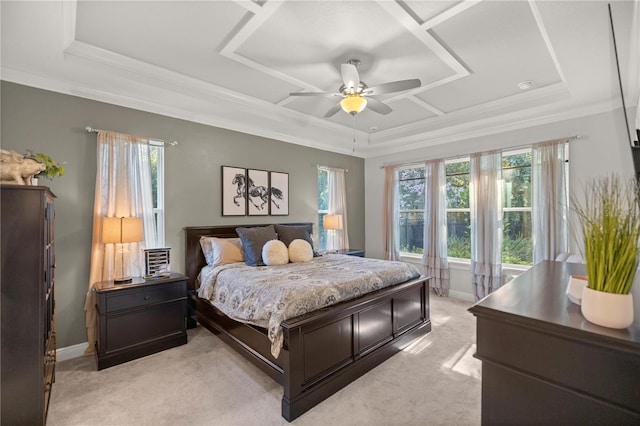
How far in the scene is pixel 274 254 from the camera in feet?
11.6


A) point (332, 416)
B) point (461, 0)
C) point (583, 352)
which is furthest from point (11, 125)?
point (583, 352)

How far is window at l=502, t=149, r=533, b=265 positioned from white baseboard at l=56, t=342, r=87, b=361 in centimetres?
545

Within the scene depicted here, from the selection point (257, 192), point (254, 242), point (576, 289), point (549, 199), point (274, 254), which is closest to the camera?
point (576, 289)

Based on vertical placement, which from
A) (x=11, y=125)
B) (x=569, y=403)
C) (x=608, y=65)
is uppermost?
(x=608, y=65)

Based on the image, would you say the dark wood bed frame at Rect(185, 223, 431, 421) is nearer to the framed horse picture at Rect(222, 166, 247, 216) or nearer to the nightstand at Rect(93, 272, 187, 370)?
the nightstand at Rect(93, 272, 187, 370)

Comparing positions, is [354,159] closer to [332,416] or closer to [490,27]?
[490,27]

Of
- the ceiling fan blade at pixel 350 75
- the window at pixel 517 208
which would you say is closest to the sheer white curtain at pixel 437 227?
the window at pixel 517 208

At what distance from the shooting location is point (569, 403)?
0.96 meters

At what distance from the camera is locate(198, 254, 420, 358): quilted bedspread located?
2270 mm

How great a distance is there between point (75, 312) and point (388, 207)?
15.9ft

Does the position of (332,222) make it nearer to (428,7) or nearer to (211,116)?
(211,116)

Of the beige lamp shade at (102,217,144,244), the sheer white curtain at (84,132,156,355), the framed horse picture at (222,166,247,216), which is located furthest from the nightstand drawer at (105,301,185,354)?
the framed horse picture at (222,166,247,216)

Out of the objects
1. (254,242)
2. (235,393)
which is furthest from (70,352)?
(254,242)

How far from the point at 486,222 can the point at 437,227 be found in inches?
30.1
